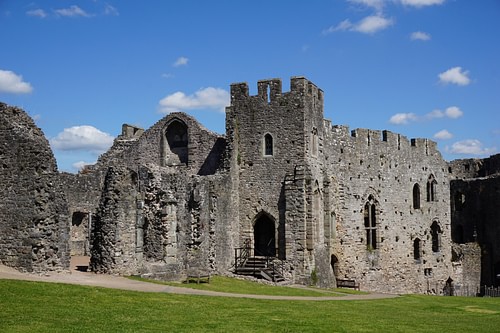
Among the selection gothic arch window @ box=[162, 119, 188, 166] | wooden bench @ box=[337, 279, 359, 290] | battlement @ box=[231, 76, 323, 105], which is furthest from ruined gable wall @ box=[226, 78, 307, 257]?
wooden bench @ box=[337, 279, 359, 290]

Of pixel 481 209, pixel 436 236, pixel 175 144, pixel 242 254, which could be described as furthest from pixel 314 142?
pixel 481 209

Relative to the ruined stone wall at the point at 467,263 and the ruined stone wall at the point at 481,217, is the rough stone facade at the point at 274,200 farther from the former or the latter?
the ruined stone wall at the point at 481,217

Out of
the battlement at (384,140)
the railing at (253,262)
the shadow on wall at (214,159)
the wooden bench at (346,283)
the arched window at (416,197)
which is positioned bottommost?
the wooden bench at (346,283)

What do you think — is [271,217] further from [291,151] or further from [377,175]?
[377,175]

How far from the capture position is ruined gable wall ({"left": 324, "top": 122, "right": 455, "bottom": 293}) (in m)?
42.5

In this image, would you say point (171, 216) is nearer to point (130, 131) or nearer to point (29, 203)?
point (29, 203)

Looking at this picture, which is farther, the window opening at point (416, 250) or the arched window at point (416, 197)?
the arched window at point (416, 197)

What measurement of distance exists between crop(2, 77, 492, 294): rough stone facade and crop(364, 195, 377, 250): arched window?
9 centimetres

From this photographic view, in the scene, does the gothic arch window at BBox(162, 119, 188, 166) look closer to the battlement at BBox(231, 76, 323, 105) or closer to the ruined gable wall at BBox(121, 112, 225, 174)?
the ruined gable wall at BBox(121, 112, 225, 174)

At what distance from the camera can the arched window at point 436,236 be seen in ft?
167

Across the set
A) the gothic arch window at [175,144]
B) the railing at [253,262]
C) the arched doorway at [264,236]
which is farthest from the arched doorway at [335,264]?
the gothic arch window at [175,144]

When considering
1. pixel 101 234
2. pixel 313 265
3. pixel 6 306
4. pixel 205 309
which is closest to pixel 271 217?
pixel 313 265

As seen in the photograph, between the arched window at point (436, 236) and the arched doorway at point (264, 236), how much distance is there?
17785 millimetres

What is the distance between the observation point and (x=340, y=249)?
4188 cm
